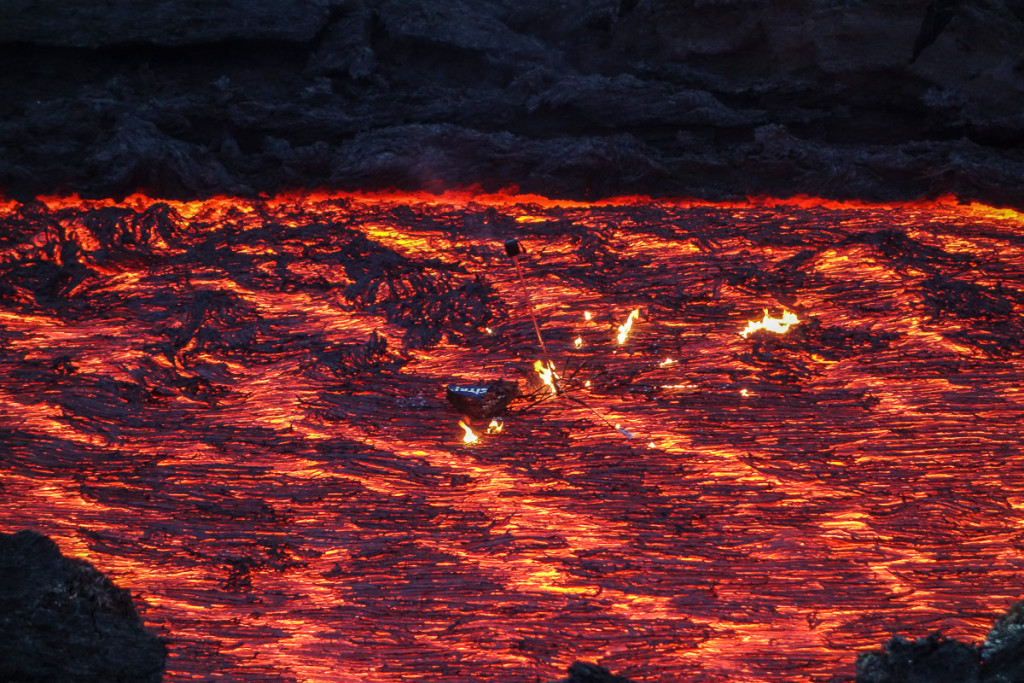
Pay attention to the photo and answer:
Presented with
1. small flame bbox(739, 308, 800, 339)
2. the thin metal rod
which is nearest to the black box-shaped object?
the thin metal rod

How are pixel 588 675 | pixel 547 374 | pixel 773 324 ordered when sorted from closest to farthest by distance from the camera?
pixel 588 675, pixel 547 374, pixel 773 324

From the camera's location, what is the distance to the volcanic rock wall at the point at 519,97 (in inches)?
144

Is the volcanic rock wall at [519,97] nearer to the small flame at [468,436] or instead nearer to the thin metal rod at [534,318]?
the thin metal rod at [534,318]

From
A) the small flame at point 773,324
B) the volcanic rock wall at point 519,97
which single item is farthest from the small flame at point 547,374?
the volcanic rock wall at point 519,97

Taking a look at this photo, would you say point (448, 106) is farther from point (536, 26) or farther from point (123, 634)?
point (123, 634)

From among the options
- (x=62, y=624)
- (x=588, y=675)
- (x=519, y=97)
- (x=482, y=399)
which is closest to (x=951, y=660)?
(x=588, y=675)

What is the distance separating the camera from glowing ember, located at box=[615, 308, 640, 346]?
8.21 feet

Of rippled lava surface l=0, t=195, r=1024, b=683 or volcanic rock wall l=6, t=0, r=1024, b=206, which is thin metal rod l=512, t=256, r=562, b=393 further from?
volcanic rock wall l=6, t=0, r=1024, b=206

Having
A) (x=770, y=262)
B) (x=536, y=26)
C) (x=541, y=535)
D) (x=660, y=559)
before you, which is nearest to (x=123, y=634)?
(x=541, y=535)

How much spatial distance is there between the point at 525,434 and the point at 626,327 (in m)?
0.57

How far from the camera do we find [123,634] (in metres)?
1.44

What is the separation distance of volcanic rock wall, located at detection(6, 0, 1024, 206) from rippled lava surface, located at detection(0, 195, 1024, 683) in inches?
16.6

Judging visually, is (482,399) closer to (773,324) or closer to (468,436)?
(468,436)

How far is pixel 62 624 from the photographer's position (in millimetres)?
1371
